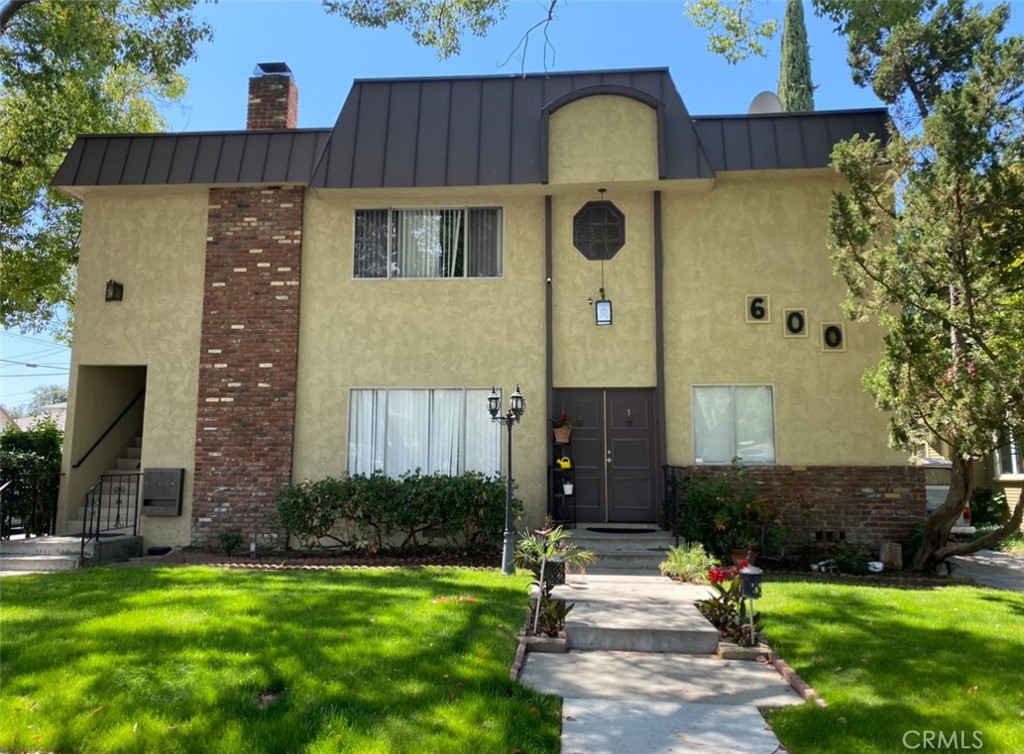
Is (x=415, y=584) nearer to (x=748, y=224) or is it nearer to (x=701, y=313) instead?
(x=701, y=313)

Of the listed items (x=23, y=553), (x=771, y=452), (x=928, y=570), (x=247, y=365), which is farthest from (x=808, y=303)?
(x=23, y=553)

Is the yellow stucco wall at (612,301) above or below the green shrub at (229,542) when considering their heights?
above

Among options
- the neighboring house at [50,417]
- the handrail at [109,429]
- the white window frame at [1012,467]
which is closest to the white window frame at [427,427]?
the handrail at [109,429]

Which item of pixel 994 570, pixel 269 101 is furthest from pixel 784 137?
pixel 269 101

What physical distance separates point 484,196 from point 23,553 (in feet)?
25.7

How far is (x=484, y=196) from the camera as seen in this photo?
34.5 ft

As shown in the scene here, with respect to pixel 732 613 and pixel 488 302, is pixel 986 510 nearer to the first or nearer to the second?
pixel 488 302

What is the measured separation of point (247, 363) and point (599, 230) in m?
5.60

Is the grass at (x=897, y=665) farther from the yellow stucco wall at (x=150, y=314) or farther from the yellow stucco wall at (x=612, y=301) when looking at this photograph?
the yellow stucco wall at (x=150, y=314)

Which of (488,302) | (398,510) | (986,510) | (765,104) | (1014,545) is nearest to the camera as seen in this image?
(398,510)

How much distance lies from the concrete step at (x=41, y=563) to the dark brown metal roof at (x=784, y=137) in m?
10.0

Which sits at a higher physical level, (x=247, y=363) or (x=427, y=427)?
(x=247, y=363)

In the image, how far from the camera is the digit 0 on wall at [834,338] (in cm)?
1002

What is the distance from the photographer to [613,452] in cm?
1015
